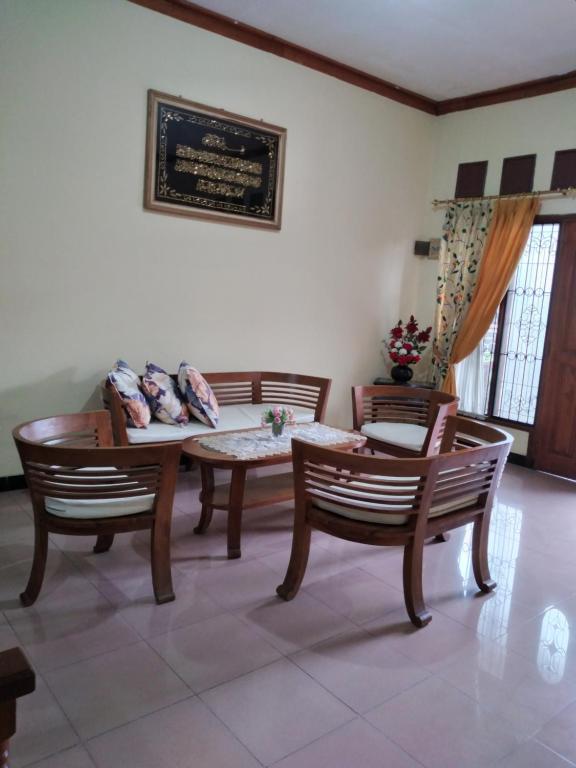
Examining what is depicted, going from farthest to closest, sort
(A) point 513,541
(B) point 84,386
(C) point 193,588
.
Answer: (B) point 84,386, (A) point 513,541, (C) point 193,588

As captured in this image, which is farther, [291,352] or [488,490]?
[291,352]

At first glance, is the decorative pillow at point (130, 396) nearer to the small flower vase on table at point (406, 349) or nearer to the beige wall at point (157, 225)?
the beige wall at point (157, 225)

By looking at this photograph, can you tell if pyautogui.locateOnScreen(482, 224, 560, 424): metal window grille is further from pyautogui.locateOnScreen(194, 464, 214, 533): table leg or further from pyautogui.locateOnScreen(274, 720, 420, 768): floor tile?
pyautogui.locateOnScreen(274, 720, 420, 768): floor tile

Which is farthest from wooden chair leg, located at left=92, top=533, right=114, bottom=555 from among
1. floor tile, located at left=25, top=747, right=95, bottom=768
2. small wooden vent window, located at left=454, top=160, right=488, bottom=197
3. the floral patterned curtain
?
small wooden vent window, located at left=454, top=160, right=488, bottom=197

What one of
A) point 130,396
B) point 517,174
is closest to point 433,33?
point 517,174

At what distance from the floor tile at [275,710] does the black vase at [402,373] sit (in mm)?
3415

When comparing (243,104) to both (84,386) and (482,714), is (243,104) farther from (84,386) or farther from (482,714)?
(482,714)

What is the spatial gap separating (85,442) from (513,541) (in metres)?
2.44

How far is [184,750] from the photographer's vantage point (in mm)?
1677

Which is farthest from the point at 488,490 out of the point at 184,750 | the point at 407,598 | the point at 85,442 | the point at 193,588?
the point at 85,442

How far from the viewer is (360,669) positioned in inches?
82.3

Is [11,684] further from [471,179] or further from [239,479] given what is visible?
[471,179]

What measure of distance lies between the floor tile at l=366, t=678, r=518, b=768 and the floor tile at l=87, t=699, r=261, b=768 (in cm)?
46

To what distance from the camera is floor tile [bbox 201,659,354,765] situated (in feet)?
5.67
